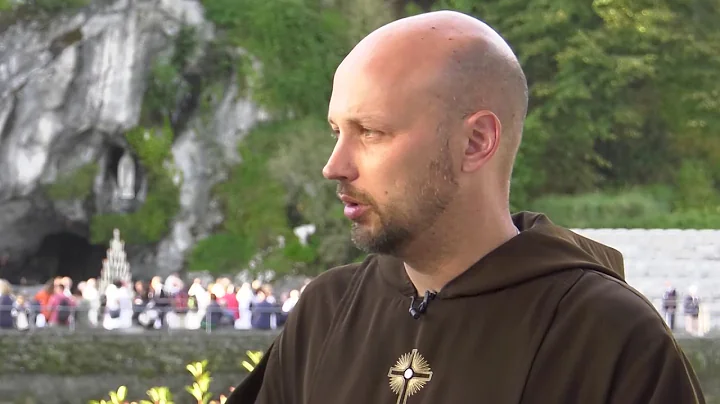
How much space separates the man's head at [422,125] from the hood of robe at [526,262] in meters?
0.07

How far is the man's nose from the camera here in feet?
4.30

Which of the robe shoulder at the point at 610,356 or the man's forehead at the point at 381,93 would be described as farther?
the man's forehead at the point at 381,93

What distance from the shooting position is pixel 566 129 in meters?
18.9

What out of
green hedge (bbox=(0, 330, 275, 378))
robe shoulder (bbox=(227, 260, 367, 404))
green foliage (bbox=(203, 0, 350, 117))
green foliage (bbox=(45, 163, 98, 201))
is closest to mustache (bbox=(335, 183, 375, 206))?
robe shoulder (bbox=(227, 260, 367, 404))

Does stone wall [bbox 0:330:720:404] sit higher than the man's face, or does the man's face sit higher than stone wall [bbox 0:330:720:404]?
the man's face

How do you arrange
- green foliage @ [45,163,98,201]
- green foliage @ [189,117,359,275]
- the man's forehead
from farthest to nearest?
green foliage @ [45,163,98,201] < green foliage @ [189,117,359,275] < the man's forehead

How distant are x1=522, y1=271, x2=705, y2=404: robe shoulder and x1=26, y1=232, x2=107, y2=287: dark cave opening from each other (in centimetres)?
2076

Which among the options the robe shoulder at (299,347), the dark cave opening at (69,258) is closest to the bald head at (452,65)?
the robe shoulder at (299,347)

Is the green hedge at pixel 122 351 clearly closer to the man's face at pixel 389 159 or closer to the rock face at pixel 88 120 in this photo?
the rock face at pixel 88 120

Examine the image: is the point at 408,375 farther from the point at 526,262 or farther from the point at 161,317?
the point at 161,317

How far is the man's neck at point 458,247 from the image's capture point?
134cm

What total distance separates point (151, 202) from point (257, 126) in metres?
2.59

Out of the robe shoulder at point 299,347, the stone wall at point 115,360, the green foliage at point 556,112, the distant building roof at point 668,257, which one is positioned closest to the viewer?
the robe shoulder at point 299,347

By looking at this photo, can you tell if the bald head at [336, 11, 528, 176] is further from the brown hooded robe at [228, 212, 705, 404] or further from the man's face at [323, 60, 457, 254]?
the brown hooded robe at [228, 212, 705, 404]
